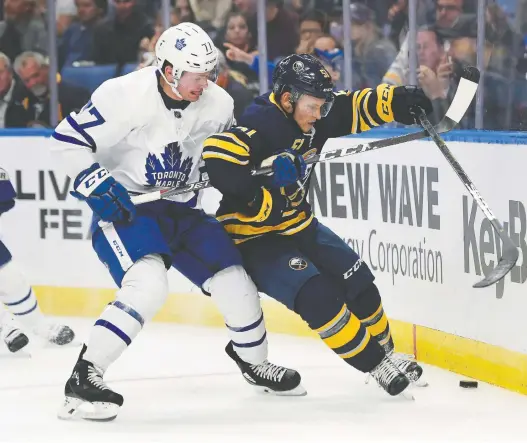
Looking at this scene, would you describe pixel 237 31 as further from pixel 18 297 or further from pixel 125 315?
pixel 125 315

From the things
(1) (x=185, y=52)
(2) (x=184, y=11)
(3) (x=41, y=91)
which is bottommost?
(3) (x=41, y=91)

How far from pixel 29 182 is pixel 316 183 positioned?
1381 millimetres

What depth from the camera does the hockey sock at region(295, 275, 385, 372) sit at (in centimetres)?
377

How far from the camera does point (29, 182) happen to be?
18.8ft

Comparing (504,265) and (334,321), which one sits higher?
(504,265)

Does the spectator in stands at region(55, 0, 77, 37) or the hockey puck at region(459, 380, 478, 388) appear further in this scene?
the spectator in stands at region(55, 0, 77, 37)

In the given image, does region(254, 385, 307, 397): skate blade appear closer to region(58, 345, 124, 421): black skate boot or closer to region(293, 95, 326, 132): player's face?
region(58, 345, 124, 421): black skate boot

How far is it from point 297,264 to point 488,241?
648 mm

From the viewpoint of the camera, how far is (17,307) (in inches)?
196

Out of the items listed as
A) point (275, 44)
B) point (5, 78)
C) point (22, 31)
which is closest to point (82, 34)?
point (22, 31)

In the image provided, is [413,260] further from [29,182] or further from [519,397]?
[29,182]

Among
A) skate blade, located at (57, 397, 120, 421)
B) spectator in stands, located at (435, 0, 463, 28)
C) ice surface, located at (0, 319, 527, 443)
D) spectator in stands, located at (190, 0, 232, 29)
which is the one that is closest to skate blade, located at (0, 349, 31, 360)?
ice surface, located at (0, 319, 527, 443)

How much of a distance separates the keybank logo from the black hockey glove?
39 cm

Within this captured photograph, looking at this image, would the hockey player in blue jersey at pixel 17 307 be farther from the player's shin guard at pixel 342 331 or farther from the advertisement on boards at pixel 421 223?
the player's shin guard at pixel 342 331
